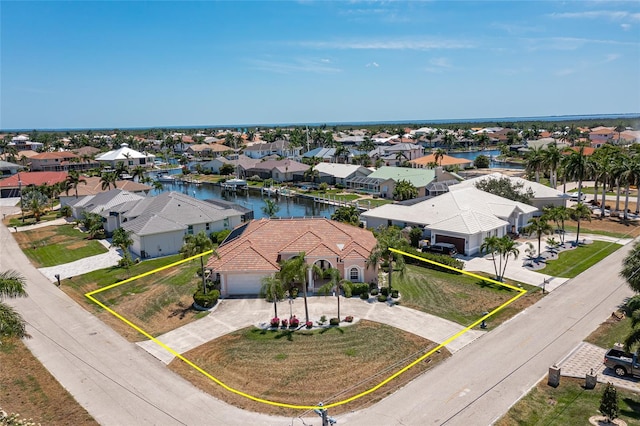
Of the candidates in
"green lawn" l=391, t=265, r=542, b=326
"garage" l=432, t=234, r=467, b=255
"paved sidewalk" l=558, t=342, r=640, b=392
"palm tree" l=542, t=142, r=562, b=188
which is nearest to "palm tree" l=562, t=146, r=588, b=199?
"palm tree" l=542, t=142, r=562, b=188

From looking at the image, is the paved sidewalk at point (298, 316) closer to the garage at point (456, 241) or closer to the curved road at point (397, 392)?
the curved road at point (397, 392)

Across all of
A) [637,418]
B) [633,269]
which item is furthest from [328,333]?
[633,269]

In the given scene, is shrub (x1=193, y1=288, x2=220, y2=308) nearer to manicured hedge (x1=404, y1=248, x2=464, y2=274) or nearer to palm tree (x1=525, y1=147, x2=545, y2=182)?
manicured hedge (x1=404, y1=248, x2=464, y2=274)

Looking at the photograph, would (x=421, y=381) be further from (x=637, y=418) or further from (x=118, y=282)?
(x=118, y=282)

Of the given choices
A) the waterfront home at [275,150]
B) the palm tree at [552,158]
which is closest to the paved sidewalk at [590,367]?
the palm tree at [552,158]

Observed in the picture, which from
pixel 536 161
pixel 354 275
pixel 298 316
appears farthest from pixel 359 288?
pixel 536 161

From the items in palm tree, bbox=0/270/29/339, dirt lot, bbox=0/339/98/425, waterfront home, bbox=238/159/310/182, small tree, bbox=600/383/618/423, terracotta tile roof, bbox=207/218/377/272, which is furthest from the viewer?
waterfront home, bbox=238/159/310/182
